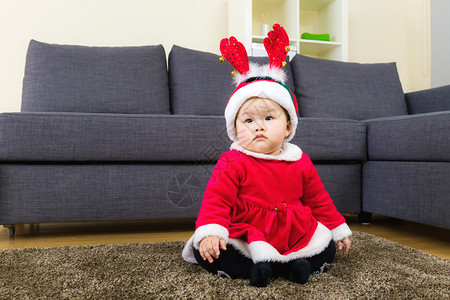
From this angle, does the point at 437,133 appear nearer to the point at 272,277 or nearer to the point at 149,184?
the point at 272,277

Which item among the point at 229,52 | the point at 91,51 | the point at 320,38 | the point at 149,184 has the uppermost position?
the point at 320,38

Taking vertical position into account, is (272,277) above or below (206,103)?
below

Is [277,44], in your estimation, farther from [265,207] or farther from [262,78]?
[265,207]

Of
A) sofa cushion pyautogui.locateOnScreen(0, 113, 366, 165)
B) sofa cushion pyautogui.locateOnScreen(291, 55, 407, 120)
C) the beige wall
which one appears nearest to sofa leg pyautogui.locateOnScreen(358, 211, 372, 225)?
sofa cushion pyautogui.locateOnScreen(0, 113, 366, 165)

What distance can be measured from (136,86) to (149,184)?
0.75 metres

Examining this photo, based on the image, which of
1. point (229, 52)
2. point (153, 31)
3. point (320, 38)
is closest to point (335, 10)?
point (320, 38)

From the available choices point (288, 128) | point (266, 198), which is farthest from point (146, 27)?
point (266, 198)

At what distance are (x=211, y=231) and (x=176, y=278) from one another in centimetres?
15

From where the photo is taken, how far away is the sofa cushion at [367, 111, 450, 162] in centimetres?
128

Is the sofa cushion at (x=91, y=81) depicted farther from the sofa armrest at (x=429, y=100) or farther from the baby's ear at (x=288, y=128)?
the sofa armrest at (x=429, y=100)

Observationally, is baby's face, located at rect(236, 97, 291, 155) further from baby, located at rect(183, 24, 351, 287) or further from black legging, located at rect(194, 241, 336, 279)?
black legging, located at rect(194, 241, 336, 279)

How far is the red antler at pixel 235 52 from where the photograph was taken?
0.92 m

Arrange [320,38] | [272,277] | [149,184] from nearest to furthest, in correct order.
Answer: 1. [272,277]
2. [149,184]
3. [320,38]

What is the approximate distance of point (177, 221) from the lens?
1.81 m
